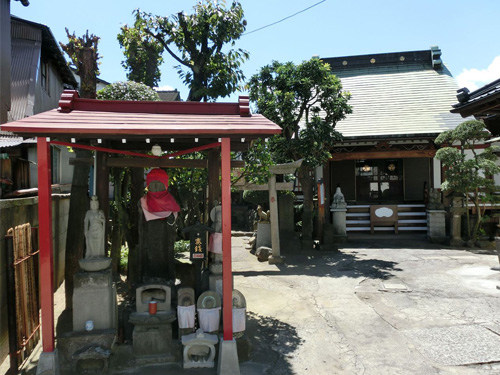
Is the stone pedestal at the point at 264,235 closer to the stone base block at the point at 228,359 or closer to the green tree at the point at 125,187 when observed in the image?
the green tree at the point at 125,187

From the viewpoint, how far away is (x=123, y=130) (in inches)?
190

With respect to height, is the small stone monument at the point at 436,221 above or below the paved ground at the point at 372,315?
above

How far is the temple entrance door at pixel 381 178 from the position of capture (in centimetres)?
1972

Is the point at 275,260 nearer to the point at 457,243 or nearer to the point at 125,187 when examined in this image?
the point at 125,187

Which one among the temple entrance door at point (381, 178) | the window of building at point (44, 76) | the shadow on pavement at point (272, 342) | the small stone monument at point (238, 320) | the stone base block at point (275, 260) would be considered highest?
the window of building at point (44, 76)

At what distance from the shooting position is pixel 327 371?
16.8ft

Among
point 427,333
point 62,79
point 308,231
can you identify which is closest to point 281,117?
point 308,231

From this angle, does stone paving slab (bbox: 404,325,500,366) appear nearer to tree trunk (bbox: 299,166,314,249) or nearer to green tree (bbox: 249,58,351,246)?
green tree (bbox: 249,58,351,246)

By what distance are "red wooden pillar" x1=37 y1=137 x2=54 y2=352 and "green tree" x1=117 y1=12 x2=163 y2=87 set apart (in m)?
6.85

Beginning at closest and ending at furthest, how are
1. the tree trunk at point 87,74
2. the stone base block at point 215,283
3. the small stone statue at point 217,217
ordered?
1. the stone base block at point 215,283
2. the small stone statue at point 217,217
3. the tree trunk at point 87,74

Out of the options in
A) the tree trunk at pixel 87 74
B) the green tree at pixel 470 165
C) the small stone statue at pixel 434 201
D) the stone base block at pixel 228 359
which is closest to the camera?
the stone base block at pixel 228 359

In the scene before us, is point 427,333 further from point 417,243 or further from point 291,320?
point 417,243

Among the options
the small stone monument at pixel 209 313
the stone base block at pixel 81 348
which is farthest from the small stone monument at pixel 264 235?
the stone base block at pixel 81 348

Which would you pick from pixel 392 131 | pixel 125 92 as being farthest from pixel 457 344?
pixel 392 131
